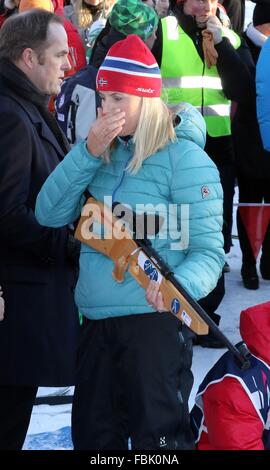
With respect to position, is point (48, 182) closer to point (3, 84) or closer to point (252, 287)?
point (3, 84)

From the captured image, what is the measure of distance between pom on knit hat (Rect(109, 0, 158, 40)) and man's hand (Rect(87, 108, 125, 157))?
1.98 meters

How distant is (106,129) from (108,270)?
1.40 ft

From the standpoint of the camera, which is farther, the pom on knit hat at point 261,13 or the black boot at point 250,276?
the black boot at point 250,276

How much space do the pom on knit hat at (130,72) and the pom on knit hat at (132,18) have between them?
5.73 ft

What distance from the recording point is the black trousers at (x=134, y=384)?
2652mm

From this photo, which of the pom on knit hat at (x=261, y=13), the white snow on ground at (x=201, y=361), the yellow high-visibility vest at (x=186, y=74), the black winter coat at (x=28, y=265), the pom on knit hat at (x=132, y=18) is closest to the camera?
the black winter coat at (x=28, y=265)

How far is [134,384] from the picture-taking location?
2.66 metres

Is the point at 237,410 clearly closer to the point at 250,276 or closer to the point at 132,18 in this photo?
the point at 132,18

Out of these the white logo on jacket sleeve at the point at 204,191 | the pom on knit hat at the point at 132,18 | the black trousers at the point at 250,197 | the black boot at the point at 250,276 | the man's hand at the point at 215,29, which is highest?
the white logo on jacket sleeve at the point at 204,191

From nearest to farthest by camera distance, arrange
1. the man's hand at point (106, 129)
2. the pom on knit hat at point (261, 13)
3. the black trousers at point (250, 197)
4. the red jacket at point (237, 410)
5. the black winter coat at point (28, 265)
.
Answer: the man's hand at point (106, 129)
the red jacket at point (237, 410)
the black winter coat at point (28, 265)
the pom on knit hat at point (261, 13)
the black trousers at point (250, 197)

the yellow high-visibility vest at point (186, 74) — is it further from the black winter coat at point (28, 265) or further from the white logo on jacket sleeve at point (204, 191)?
the white logo on jacket sleeve at point (204, 191)

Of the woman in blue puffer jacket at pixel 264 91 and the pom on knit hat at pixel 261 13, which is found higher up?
the pom on knit hat at pixel 261 13

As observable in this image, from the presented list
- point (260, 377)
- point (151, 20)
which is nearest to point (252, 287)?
point (151, 20)

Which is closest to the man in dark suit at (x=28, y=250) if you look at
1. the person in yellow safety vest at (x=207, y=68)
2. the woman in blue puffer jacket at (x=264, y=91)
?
the person in yellow safety vest at (x=207, y=68)
